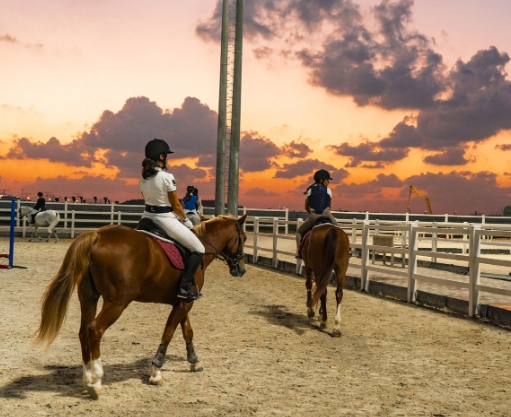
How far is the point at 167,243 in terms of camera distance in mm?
6723

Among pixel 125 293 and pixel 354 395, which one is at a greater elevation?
pixel 125 293

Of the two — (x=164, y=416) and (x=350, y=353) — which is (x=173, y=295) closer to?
(x=164, y=416)

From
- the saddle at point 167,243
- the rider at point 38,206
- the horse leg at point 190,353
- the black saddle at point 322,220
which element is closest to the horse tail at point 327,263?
the black saddle at point 322,220

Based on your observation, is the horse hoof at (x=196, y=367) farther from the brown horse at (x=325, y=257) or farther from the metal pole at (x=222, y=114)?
the metal pole at (x=222, y=114)

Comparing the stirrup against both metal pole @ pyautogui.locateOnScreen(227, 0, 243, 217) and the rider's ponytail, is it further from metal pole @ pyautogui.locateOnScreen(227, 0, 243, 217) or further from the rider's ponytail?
metal pole @ pyautogui.locateOnScreen(227, 0, 243, 217)

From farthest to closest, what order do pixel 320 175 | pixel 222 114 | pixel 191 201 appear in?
pixel 191 201, pixel 222 114, pixel 320 175

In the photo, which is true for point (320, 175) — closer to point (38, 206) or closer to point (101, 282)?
point (101, 282)

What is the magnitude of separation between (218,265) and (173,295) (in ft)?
44.3

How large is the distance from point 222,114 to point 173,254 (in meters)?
13.1

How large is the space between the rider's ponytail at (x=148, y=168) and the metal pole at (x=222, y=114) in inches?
489

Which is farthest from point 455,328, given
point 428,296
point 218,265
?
point 218,265

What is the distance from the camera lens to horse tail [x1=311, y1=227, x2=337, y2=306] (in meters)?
9.54

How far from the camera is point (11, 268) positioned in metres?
17.4

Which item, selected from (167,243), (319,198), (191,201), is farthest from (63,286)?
(191,201)
